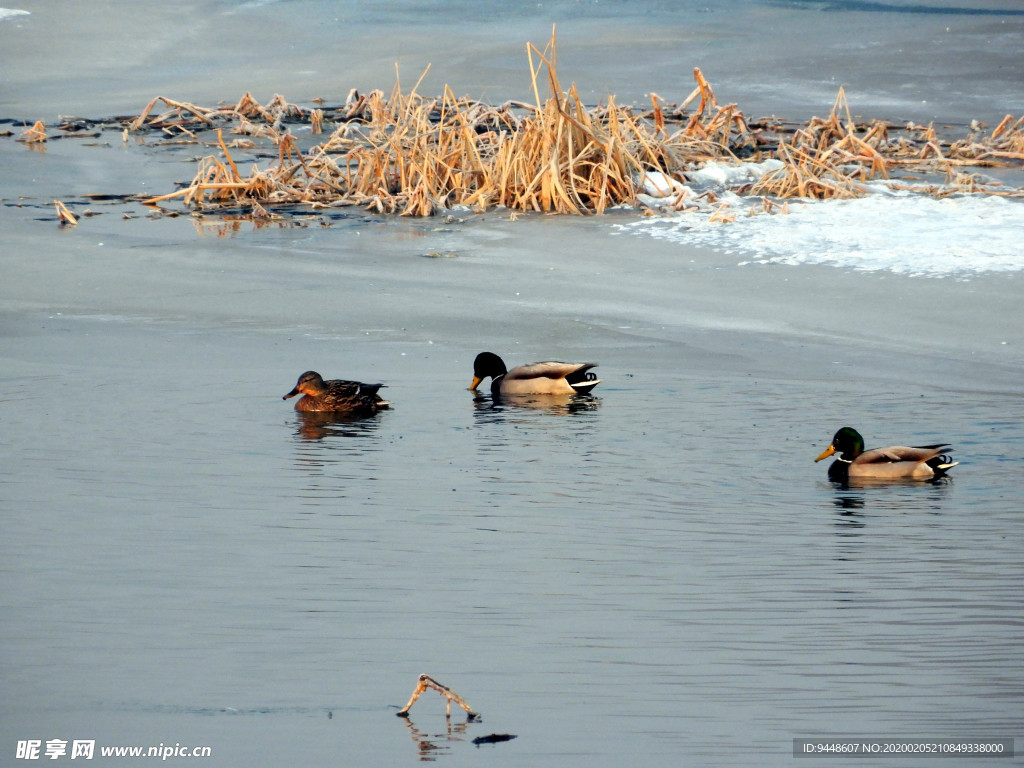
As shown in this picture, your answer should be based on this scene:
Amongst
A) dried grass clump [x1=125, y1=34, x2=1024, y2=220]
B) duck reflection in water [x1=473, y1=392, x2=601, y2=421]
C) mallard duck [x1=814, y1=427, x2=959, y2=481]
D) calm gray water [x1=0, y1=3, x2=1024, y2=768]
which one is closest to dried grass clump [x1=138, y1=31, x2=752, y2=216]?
dried grass clump [x1=125, y1=34, x2=1024, y2=220]

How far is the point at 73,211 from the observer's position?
1360 centimetres

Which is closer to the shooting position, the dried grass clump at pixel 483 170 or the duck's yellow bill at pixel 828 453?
the duck's yellow bill at pixel 828 453

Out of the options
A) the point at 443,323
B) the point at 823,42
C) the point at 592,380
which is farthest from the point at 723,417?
→ the point at 823,42

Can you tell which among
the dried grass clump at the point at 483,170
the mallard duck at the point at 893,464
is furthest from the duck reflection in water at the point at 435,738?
the dried grass clump at the point at 483,170

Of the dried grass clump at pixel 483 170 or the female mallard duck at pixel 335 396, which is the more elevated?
the dried grass clump at pixel 483 170

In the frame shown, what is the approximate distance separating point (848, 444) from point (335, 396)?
2.62 metres

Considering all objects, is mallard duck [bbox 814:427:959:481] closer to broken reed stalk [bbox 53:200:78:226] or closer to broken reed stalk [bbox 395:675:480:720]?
broken reed stalk [bbox 395:675:480:720]

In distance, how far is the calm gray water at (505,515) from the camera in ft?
14.1

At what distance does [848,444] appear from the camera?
6.94 meters

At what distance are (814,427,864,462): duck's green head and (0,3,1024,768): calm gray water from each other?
0.47 ft

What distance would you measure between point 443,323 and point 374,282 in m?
1.22

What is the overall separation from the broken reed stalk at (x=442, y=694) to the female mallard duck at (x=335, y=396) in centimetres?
370

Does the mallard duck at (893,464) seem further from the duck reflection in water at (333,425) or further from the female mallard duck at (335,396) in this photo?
the female mallard duck at (335,396)

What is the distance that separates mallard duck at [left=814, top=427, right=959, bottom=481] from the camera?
6738mm
